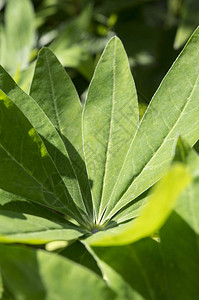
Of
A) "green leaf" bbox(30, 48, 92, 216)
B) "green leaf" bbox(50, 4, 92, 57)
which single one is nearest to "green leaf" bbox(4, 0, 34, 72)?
"green leaf" bbox(50, 4, 92, 57)

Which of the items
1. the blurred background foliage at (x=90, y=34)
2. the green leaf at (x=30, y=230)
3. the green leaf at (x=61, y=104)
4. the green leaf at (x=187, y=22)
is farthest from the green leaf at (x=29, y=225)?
the green leaf at (x=187, y=22)

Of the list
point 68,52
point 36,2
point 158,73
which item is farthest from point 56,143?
point 36,2

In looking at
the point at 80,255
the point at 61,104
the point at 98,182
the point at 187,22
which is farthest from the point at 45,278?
the point at 187,22

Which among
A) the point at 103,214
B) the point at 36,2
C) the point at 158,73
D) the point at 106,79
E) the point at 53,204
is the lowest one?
the point at 158,73

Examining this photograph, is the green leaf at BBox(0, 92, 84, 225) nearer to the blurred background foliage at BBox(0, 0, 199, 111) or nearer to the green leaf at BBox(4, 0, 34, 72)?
the blurred background foliage at BBox(0, 0, 199, 111)

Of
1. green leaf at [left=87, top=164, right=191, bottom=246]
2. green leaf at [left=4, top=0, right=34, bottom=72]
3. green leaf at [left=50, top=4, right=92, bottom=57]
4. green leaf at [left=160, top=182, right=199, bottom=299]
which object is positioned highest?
green leaf at [left=4, top=0, right=34, bottom=72]

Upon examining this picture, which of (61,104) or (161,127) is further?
(61,104)

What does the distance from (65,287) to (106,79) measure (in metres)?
0.56

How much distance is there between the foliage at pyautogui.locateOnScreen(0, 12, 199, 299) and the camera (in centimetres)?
65

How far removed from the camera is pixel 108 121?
1.03 metres

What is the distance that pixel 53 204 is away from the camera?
0.93m

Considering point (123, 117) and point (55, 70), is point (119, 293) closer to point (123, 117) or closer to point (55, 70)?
point (123, 117)

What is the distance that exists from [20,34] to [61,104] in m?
1.07

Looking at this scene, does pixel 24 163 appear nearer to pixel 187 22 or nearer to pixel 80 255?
pixel 80 255
